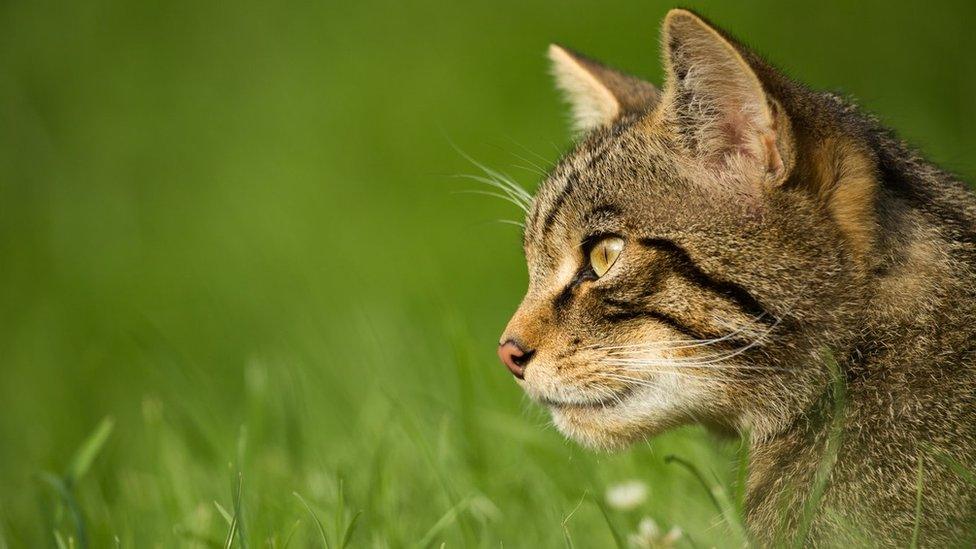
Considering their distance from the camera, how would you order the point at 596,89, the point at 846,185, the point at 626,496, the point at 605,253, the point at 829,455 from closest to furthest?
the point at 829,455
the point at 846,185
the point at 605,253
the point at 626,496
the point at 596,89

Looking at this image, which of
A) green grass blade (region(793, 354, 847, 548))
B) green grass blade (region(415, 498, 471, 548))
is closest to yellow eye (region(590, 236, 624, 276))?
green grass blade (region(793, 354, 847, 548))

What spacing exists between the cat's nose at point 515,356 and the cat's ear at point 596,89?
36.6 inches

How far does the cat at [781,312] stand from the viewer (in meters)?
2.61

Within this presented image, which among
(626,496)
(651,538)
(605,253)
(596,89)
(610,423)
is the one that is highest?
(596,89)

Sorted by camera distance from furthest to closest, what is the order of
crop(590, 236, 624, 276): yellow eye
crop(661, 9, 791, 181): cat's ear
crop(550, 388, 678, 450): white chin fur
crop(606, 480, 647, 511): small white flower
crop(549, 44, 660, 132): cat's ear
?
crop(549, 44, 660, 132): cat's ear, crop(606, 480, 647, 511): small white flower, crop(590, 236, 624, 276): yellow eye, crop(550, 388, 678, 450): white chin fur, crop(661, 9, 791, 181): cat's ear

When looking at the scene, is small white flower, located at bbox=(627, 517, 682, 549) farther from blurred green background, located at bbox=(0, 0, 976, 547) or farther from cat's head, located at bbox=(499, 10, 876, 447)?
cat's head, located at bbox=(499, 10, 876, 447)

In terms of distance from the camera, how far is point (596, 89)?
368 cm

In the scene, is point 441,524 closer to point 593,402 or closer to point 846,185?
point 593,402

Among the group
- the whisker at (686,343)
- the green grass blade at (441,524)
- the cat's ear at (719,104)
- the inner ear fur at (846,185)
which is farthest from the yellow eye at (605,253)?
the green grass blade at (441,524)

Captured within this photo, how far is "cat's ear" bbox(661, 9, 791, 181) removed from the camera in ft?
8.81

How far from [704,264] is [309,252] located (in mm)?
5256

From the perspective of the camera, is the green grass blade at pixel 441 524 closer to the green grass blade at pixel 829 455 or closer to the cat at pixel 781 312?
the cat at pixel 781 312

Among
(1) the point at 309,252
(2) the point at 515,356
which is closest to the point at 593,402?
(2) the point at 515,356

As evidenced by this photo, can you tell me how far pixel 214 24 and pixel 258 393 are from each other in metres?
7.77
